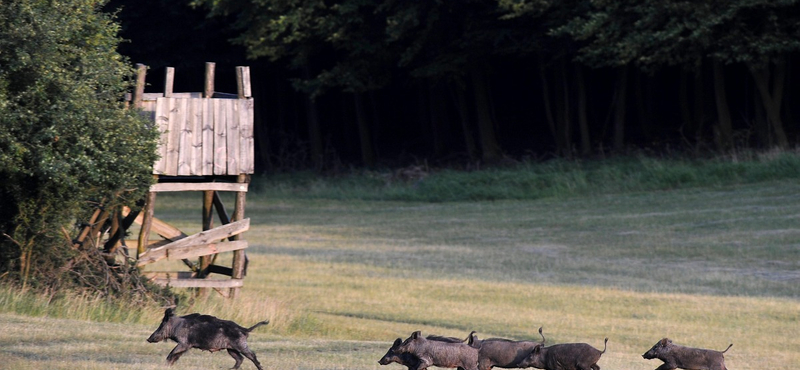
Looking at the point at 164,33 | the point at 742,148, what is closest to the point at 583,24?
the point at 742,148

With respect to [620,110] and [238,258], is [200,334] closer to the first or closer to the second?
[238,258]

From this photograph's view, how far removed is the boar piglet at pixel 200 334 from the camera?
797 centimetres

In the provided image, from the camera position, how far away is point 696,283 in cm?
1922

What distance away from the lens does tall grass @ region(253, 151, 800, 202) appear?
31.7 metres

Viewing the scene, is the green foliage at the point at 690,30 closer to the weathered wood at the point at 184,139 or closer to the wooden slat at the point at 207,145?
the wooden slat at the point at 207,145

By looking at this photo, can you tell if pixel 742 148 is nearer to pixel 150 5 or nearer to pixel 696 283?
pixel 696 283

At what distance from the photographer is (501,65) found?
49906mm

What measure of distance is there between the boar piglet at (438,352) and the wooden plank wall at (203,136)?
9.19 m

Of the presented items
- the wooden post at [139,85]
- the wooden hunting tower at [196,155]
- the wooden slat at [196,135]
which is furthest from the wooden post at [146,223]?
the wooden post at [139,85]

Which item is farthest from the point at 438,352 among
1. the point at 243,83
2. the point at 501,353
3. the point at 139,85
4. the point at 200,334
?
the point at 243,83

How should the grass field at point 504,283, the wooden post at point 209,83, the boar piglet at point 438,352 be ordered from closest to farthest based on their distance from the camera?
the boar piglet at point 438,352
the grass field at point 504,283
the wooden post at point 209,83

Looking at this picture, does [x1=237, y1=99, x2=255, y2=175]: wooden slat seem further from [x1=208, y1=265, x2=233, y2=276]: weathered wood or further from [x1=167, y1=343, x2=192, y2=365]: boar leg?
[x1=167, y1=343, x2=192, y2=365]: boar leg

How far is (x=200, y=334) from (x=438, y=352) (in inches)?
81.8

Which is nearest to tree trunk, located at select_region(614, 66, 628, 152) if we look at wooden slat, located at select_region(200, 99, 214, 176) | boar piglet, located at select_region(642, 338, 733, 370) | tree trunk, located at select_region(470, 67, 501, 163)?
tree trunk, located at select_region(470, 67, 501, 163)
